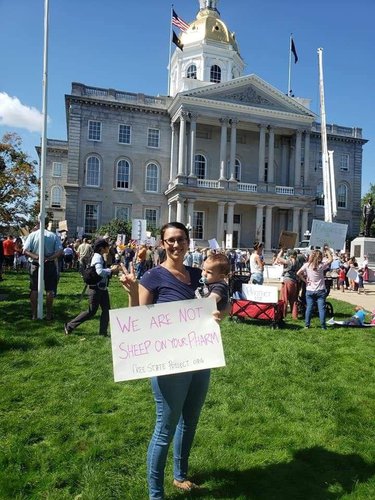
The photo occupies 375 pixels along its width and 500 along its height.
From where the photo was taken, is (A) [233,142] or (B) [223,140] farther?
(A) [233,142]

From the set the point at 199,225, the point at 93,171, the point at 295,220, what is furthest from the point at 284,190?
the point at 93,171

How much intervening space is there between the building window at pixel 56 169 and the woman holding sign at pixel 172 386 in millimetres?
50130

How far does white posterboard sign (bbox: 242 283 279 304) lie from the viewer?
1008cm

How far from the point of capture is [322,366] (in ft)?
22.0

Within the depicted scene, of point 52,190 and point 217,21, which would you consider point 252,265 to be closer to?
point 52,190

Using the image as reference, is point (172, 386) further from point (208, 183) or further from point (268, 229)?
point (268, 229)

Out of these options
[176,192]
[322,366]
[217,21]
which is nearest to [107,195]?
[176,192]

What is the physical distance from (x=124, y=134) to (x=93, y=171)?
5.17 meters

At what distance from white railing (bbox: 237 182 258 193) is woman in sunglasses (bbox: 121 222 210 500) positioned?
40.0m

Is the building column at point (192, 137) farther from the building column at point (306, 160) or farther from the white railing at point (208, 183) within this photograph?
the building column at point (306, 160)

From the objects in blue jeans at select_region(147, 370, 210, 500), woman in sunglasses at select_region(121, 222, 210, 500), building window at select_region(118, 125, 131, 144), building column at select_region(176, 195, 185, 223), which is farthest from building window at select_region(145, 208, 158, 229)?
blue jeans at select_region(147, 370, 210, 500)

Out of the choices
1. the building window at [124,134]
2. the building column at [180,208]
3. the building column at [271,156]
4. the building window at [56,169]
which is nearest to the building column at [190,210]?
the building column at [180,208]

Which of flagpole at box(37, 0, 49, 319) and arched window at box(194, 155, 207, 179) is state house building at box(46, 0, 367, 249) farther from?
flagpole at box(37, 0, 49, 319)

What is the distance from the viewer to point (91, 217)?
42.1 metres
